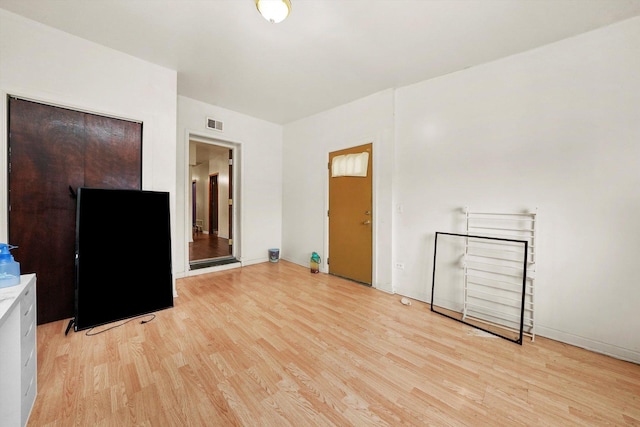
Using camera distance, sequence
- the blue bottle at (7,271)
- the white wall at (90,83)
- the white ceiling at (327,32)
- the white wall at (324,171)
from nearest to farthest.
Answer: the blue bottle at (7,271), the white ceiling at (327,32), the white wall at (90,83), the white wall at (324,171)

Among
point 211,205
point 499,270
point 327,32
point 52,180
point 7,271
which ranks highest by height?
point 327,32

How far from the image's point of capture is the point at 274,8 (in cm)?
181

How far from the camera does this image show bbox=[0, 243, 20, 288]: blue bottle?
4.53ft

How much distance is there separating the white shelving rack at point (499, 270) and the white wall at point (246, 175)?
11.5 feet

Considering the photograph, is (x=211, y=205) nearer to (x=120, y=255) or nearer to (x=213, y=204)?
(x=213, y=204)

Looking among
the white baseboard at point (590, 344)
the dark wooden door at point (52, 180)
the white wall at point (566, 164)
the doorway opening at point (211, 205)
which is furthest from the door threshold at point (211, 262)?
the white baseboard at point (590, 344)

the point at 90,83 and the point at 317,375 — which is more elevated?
the point at 90,83

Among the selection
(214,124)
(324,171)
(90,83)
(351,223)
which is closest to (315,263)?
(351,223)

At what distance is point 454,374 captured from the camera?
5.71ft

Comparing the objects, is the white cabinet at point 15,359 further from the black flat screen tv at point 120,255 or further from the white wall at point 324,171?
the white wall at point 324,171

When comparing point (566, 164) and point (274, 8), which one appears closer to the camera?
point (274, 8)

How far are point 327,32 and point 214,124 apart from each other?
8.53 feet

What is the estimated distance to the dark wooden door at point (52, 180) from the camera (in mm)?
2186

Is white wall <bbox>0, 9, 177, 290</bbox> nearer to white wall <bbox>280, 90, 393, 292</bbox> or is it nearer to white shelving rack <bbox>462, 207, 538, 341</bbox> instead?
white wall <bbox>280, 90, 393, 292</bbox>
